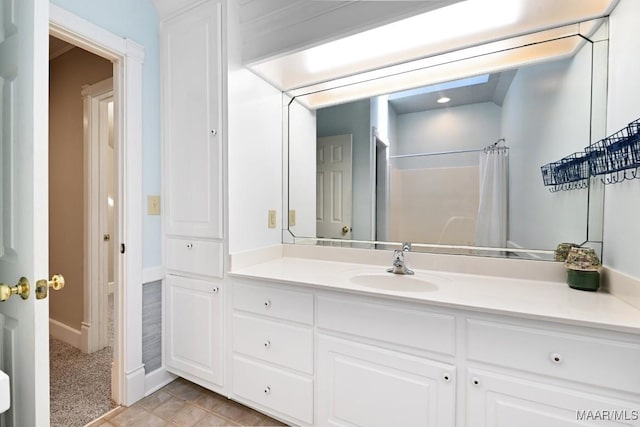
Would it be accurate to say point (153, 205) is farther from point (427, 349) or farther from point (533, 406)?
point (533, 406)

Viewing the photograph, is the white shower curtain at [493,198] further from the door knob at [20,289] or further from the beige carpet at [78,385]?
the beige carpet at [78,385]

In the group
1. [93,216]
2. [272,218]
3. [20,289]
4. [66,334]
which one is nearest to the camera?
[20,289]

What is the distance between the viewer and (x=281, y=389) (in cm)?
146

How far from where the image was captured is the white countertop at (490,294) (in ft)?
3.07

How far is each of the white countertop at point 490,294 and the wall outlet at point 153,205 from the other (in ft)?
2.20

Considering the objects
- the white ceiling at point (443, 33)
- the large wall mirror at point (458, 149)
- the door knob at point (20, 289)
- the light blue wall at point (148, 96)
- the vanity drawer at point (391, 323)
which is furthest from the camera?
the light blue wall at point (148, 96)

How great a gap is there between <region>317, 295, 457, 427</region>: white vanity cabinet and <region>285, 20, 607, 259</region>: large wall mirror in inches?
24.6

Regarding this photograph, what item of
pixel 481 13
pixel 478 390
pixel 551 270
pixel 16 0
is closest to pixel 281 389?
pixel 478 390

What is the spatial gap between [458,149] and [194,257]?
5.34 ft

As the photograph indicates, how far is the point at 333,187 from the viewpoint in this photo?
2035mm

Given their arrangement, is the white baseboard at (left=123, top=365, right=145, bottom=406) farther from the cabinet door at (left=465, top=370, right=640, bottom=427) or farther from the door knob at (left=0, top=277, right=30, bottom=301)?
the cabinet door at (left=465, top=370, right=640, bottom=427)

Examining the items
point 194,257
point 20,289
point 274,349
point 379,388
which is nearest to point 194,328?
point 194,257

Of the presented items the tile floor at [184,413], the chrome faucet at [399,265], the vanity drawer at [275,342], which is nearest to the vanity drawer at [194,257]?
the vanity drawer at [275,342]

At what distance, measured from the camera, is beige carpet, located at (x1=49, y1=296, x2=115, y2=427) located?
1613 millimetres
